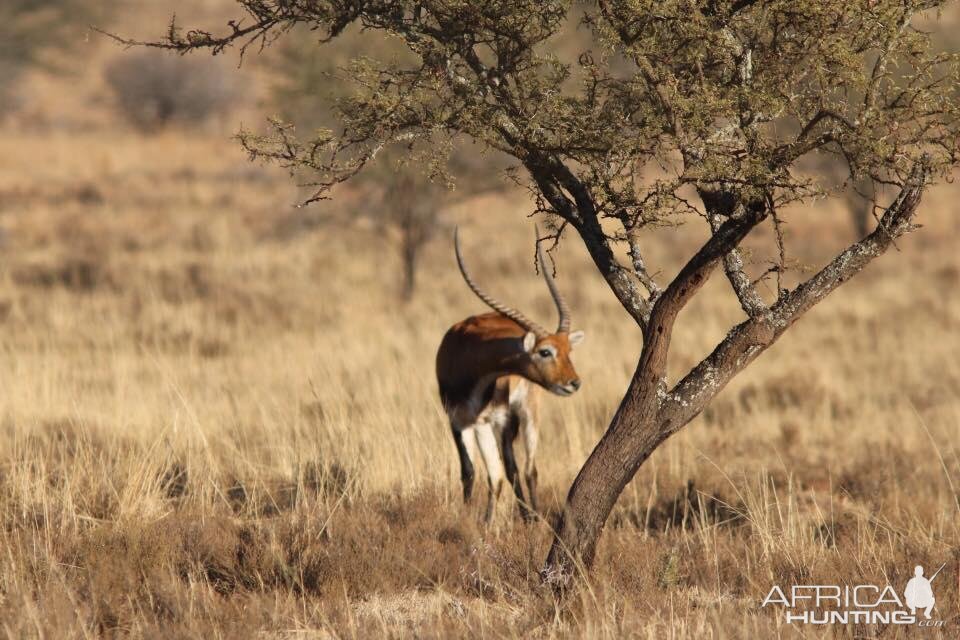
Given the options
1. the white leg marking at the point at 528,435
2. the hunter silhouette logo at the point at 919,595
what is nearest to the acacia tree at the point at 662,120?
the hunter silhouette logo at the point at 919,595

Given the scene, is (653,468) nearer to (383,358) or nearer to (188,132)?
(383,358)

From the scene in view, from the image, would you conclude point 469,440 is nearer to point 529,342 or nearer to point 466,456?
point 466,456

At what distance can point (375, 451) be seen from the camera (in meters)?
8.52

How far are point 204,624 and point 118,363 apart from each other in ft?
29.0

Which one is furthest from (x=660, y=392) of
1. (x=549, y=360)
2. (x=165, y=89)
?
(x=165, y=89)

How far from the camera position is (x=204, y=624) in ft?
17.1

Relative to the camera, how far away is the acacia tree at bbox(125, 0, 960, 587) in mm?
5031

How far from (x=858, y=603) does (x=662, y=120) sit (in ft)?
8.18

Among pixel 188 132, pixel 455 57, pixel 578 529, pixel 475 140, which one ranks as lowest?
pixel 578 529

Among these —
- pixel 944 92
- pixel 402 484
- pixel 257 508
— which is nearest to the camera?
pixel 944 92

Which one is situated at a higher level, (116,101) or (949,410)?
(116,101)

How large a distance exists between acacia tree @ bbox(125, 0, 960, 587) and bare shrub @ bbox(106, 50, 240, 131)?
40.8m

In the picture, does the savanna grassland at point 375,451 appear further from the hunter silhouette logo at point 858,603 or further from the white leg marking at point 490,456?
the white leg marking at point 490,456

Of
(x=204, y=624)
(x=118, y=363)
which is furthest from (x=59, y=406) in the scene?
(x=204, y=624)
